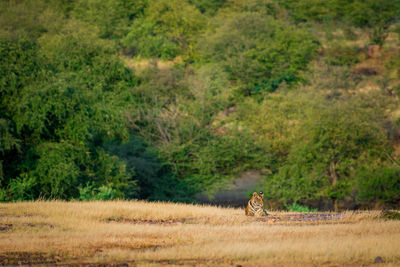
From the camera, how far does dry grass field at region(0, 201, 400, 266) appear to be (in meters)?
9.55

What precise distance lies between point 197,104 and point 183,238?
31338mm

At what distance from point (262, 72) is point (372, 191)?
28.8 metres

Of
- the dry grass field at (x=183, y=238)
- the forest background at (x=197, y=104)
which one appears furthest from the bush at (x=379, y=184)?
the dry grass field at (x=183, y=238)

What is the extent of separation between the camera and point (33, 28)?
65375mm

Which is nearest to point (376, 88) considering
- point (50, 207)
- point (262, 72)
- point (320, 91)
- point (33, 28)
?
point (320, 91)

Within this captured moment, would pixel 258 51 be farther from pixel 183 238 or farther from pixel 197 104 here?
pixel 183 238

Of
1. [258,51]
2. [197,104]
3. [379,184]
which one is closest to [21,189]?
[197,104]

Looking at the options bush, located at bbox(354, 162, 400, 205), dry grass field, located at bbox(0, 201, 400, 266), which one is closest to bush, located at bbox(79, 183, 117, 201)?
dry grass field, located at bbox(0, 201, 400, 266)

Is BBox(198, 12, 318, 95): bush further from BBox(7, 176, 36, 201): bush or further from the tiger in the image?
the tiger

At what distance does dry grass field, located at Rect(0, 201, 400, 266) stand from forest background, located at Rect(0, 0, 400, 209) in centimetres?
913

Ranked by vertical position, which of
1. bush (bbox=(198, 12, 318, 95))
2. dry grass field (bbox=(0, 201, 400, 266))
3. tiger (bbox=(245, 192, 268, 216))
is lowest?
bush (bbox=(198, 12, 318, 95))

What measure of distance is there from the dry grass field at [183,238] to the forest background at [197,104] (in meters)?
9.13

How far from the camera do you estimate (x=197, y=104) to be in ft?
139

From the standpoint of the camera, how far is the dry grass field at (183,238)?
31.3 ft
